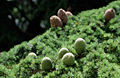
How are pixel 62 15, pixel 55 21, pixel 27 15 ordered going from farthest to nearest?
1. pixel 27 15
2. pixel 62 15
3. pixel 55 21

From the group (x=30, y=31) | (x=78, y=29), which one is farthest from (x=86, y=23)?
(x=30, y=31)

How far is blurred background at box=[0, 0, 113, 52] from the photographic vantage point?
5.79m

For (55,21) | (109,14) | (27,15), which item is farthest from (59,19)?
(27,15)

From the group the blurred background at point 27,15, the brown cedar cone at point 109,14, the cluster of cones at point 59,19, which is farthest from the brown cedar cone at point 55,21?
the blurred background at point 27,15

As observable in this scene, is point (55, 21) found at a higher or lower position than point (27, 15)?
lower

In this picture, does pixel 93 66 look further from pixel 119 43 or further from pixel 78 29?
pixel 78 29

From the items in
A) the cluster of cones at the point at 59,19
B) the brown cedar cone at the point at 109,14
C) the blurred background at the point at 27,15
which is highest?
the blurred background at the point at 27,15

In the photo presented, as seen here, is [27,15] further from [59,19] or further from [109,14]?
[109,14]

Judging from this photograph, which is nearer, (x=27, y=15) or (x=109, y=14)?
(x=109, y=14)

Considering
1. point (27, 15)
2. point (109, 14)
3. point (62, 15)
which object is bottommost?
point (109, 14)

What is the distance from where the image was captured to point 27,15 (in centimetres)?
629

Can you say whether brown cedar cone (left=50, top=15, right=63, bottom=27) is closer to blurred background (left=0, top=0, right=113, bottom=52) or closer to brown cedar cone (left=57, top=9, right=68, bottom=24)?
brown cedar cone (left=57, top=9, right=68, bottom=24)

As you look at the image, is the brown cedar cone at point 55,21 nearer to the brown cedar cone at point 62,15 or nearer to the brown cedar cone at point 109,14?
the brown cedar cone at point 62,15

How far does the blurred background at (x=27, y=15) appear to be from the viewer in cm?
579
